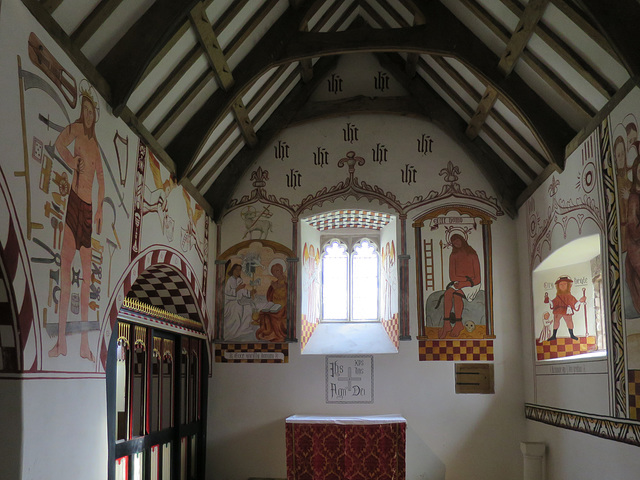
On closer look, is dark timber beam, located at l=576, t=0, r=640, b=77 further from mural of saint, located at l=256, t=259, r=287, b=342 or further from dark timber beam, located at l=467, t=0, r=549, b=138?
mural of saint, located at l=256, t=259, r=287, b=342

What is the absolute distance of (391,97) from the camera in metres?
9.02

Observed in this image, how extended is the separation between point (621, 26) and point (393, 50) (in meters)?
2.53

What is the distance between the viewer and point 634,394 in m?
5.31

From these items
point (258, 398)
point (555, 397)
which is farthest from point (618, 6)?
point (258, 398)

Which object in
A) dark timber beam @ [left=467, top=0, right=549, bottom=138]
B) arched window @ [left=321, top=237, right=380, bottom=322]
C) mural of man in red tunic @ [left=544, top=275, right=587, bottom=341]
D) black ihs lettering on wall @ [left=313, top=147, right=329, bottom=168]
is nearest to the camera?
dark timber beam @ [left=467, top=0, right=549, bottom=138]

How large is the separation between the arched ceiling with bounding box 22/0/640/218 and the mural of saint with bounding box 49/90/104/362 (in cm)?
41

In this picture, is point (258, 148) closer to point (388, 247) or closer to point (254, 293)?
point (254, 293)

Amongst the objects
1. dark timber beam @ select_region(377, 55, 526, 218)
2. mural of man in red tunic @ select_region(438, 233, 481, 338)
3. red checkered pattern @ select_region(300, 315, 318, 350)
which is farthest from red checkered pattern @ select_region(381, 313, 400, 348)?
dark timber beam @ select_region(377, 55, 526, 218)

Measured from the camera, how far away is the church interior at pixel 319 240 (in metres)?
4.74

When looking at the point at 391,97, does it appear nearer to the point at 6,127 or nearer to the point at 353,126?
the point at 353,126

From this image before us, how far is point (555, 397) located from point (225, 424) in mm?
3931

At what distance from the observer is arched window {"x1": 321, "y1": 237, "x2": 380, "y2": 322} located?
9445 millimetres

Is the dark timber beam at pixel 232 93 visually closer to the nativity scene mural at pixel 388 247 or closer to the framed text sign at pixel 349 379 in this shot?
the nativity scene mural at pixel 388 247

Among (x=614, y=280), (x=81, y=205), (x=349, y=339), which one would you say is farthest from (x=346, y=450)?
(x=81, y=205)
